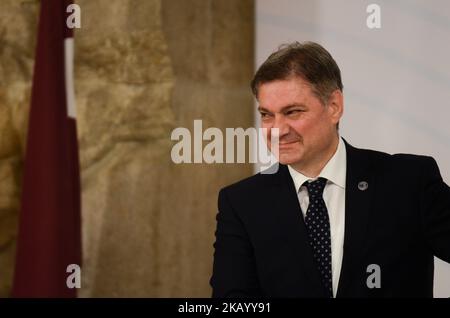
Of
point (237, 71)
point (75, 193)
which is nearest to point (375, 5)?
point (237, 71)

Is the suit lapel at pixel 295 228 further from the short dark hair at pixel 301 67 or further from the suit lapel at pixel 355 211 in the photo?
the short dark hair at pixel 301 67

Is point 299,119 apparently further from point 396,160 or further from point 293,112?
point 396,160

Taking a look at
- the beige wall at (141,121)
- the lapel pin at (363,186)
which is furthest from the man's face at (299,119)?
the beige wall at (141,121)

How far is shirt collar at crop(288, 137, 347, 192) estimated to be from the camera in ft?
5.24

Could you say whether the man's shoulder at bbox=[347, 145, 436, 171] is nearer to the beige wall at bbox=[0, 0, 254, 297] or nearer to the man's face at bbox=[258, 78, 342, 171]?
the man's face at bbox=[258, 78, 342, 171]

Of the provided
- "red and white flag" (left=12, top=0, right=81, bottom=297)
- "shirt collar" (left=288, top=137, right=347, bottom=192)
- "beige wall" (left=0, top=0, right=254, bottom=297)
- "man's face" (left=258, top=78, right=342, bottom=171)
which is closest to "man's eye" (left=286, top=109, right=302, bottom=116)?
"man's face" (left=258, top=78, right=342, bottom=171)

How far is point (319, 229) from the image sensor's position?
1.55m

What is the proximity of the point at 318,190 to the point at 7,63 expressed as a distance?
4.83 feet

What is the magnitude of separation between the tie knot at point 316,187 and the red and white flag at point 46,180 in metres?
1.14

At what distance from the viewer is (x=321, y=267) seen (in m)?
1.53

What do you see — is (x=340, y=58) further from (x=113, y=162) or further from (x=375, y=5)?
(x=113, y=162)

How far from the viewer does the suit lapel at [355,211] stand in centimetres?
151

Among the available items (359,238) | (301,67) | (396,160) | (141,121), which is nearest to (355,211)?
(359,238)
